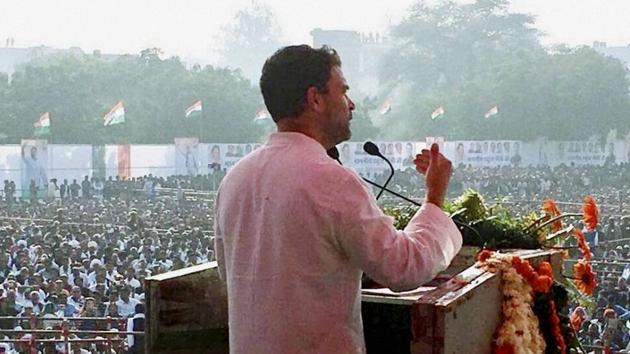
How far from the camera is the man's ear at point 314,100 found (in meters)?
1.09

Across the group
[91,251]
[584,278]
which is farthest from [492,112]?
[584,278]

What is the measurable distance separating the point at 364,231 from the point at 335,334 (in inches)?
4.6

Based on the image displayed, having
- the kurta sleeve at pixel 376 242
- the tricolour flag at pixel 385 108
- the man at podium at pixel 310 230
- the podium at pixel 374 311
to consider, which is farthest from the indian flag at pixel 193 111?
the kurta sleeve at pixel 376 242

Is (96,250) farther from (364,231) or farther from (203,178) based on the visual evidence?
(364,231)

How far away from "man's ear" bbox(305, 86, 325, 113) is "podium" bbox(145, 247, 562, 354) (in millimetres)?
234

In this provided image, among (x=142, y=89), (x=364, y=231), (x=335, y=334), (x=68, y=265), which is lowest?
(x=68, y=265)

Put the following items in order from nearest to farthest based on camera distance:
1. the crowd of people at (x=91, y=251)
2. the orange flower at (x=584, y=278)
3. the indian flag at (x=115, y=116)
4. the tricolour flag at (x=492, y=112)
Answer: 1. the orange flower at (x=584, y=278)
2. the crowd of people at (x=91, y=251)
3. the indian flag at (x=115, y=116)
4. the tricolour flag at (x=492, y=112)

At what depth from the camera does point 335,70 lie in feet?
3.63

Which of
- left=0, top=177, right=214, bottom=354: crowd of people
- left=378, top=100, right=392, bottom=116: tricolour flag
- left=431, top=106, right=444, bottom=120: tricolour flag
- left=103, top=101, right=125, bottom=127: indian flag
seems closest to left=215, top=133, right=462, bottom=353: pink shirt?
left=0, top=177, right=214, bottom=354: crowd of people

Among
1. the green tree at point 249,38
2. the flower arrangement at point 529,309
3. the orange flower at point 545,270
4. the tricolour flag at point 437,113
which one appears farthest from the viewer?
the tricolour flag at point 437,113

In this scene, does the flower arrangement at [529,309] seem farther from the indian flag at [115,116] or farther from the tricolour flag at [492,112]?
the tricolour flag at [492,112]

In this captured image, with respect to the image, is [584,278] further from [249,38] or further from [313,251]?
[249,38]

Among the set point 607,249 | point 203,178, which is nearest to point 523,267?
point 607,249

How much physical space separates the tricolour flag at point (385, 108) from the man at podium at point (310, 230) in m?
7.76
